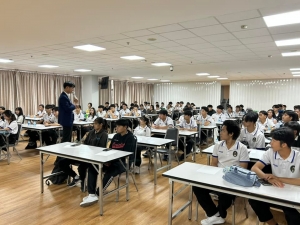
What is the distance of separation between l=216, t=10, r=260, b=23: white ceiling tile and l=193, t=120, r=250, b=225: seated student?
1.54 m

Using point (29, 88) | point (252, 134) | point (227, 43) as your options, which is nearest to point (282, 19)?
point (227, 43)

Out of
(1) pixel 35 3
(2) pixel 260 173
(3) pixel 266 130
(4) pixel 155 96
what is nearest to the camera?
(2) pixel 260 173

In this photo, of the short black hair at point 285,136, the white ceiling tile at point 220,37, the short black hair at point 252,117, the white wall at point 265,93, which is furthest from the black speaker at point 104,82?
the short black hair at point 285,136

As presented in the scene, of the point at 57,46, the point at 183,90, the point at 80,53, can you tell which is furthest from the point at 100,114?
the point at 183,90

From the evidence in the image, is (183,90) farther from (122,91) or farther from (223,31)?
(223,31)

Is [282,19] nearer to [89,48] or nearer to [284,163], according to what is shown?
[284,163]

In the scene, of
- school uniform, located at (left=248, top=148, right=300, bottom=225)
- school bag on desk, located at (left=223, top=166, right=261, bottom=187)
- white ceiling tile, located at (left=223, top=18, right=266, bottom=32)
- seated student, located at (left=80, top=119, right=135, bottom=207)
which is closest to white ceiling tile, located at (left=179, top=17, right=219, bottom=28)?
white ceiling tile, located at (left=223, top=18, right=266, bottom=32)

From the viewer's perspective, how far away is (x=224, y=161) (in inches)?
110

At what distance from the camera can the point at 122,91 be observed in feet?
49.9

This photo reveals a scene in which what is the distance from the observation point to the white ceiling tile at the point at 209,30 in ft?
12.2

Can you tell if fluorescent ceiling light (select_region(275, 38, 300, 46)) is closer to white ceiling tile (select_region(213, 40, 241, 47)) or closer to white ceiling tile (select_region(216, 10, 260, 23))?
white ceiling tile (select_region(213, 40, 241, 47))

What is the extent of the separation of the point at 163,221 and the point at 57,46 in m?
4.35

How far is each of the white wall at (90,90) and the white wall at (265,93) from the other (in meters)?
8.99

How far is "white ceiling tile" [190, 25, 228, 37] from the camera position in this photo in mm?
3727
